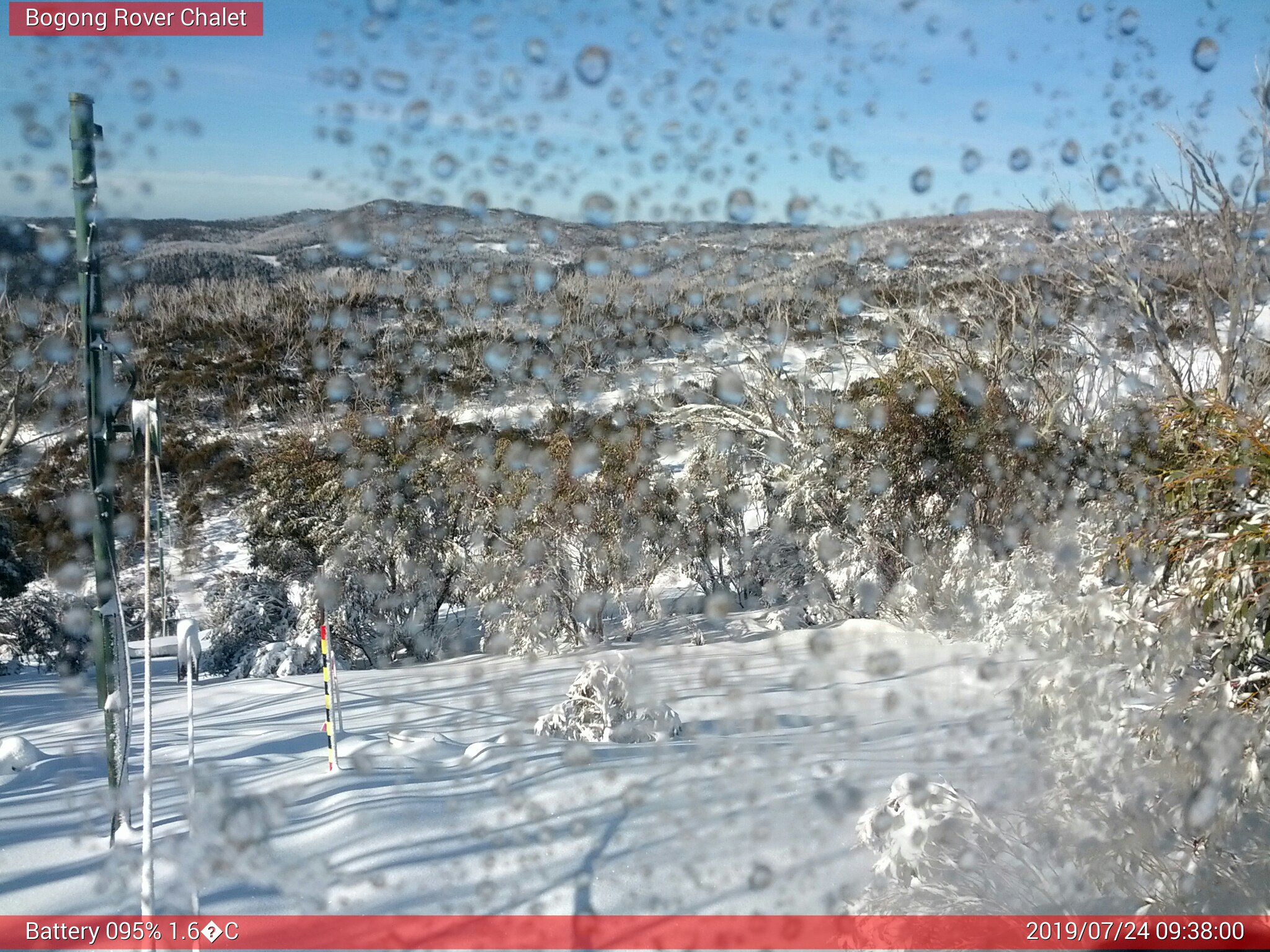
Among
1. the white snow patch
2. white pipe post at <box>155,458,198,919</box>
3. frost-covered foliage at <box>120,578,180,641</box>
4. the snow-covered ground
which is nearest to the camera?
white pipe post at <box>155,458,198,919</box>

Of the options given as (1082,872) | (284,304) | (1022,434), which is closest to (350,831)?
(1082,872)

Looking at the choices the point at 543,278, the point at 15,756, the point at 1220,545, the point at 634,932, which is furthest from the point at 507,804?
the point at 543,278

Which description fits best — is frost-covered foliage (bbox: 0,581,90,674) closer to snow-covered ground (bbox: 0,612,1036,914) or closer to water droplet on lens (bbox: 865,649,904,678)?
snow-covered ground (bbox: 0,612,1036,914)

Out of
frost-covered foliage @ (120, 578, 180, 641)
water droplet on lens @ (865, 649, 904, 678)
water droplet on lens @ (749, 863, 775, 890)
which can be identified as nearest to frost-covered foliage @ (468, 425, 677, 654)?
water droplet on lens @ (865, 649, 904, 678)

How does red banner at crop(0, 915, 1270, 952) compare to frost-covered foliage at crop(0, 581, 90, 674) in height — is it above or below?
above

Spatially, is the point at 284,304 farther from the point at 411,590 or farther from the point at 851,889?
the point at 851,889

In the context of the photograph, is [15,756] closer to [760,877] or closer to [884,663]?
[760,877]
